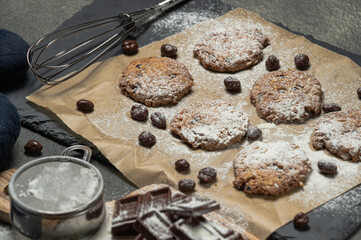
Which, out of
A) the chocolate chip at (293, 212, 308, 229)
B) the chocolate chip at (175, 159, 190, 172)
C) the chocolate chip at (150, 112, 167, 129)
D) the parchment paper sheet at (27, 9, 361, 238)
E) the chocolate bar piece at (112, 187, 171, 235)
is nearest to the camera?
the chocolate bar piece at (112, 187, 171, 235)

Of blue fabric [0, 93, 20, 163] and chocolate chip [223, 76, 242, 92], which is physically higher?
blue fabric [0, 93, 20, 163]

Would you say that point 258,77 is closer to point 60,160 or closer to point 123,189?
point 123,189

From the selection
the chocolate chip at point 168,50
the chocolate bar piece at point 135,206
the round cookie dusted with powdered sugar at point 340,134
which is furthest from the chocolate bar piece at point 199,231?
the chocolate chip at point 168,50

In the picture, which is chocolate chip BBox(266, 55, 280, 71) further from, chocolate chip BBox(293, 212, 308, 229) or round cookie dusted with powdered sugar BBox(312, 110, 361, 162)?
chocolate chip BBox(293, 212, 308, 229)

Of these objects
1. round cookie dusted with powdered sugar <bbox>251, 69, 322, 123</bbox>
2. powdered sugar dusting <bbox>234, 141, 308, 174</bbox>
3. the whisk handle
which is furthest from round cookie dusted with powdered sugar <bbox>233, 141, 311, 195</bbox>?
the whisk handle

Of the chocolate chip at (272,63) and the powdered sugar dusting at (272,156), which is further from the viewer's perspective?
the chocolate chip at (272,63)

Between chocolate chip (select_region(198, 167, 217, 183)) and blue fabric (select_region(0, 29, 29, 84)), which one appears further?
blue fabric (select_region(0, 29, 29, 84))

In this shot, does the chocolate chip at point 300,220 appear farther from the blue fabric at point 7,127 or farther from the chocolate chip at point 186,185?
the blue fabric at point 7,127
